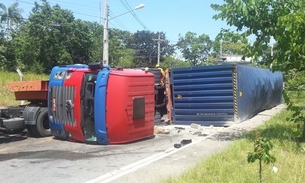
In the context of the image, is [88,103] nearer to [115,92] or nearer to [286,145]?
[115,92]

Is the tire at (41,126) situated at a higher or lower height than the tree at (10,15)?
lower

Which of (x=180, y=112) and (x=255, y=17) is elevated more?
(x=255, y=17)

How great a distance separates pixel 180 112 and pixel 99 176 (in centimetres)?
780

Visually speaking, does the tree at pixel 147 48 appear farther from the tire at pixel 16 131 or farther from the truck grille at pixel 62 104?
the truck grille at pixel 62 104

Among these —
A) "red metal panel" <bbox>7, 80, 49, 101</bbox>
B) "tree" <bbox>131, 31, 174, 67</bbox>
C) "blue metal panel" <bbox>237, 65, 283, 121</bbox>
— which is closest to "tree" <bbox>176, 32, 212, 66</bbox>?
"tree" <bbox>131, 31, 174, 67</bbox>

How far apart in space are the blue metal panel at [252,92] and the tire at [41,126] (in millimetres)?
6418

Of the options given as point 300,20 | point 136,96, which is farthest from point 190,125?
point 300,20

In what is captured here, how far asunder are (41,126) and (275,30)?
6.88 m

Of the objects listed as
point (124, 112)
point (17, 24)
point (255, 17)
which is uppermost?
point (17, 24)

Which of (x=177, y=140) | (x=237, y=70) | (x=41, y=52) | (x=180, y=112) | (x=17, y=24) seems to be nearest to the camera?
(x=177, y=140)

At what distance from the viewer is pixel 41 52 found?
45875 mm

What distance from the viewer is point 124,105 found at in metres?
9.74

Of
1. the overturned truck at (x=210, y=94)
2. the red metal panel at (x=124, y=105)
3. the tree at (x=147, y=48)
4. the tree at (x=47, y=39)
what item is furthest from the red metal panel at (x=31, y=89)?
the tree at (x=147, y=48)

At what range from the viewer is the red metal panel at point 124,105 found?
377 inches
